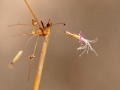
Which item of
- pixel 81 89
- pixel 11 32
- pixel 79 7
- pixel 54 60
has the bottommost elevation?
pixel 81 89

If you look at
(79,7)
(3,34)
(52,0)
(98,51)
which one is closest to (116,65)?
(98,51)

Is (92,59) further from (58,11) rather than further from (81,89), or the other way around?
(58,11)

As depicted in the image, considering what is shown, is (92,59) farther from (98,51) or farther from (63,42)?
(63,42)

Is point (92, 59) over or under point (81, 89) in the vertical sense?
over

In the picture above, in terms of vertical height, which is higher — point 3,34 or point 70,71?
point 3,34

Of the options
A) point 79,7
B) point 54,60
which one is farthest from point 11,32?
point 79,7
